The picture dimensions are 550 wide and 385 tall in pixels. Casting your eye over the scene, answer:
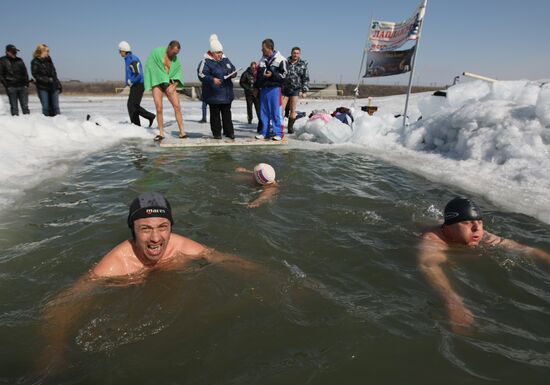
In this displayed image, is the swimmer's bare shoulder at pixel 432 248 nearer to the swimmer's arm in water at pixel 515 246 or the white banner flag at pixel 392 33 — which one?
the swimmer's arm in water at pixel 515 246

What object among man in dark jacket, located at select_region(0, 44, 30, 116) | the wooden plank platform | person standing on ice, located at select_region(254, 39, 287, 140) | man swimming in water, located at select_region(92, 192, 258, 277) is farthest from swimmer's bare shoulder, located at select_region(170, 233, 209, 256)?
man in dark jacket, located at select_region(0, 44, 30, 116)

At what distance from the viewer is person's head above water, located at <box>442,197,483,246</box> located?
3.49 m

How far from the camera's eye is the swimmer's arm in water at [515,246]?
3268 millimetres

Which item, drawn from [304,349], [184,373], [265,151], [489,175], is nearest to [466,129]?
[489,175]

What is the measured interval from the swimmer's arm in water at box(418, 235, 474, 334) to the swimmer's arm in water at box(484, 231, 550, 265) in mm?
503

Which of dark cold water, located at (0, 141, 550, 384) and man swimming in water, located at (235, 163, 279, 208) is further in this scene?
man swimming in water, located at (235, 163, 279, 208)

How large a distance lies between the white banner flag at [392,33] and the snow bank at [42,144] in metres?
6.63

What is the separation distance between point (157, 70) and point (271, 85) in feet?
7.92

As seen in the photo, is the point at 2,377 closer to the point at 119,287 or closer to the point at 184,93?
the point at 119,287

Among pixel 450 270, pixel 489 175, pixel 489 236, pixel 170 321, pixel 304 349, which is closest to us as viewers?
pixel 304 349

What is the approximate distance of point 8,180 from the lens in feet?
16.4

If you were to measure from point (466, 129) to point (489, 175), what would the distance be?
159 cm

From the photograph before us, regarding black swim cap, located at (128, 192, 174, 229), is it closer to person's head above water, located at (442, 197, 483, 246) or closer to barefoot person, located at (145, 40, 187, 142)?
person's head above water, located at (442, 197, 483, 246)

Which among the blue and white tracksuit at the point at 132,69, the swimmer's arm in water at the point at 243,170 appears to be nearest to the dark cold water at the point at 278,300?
the swimmer's arm in water at the point at 243,170
